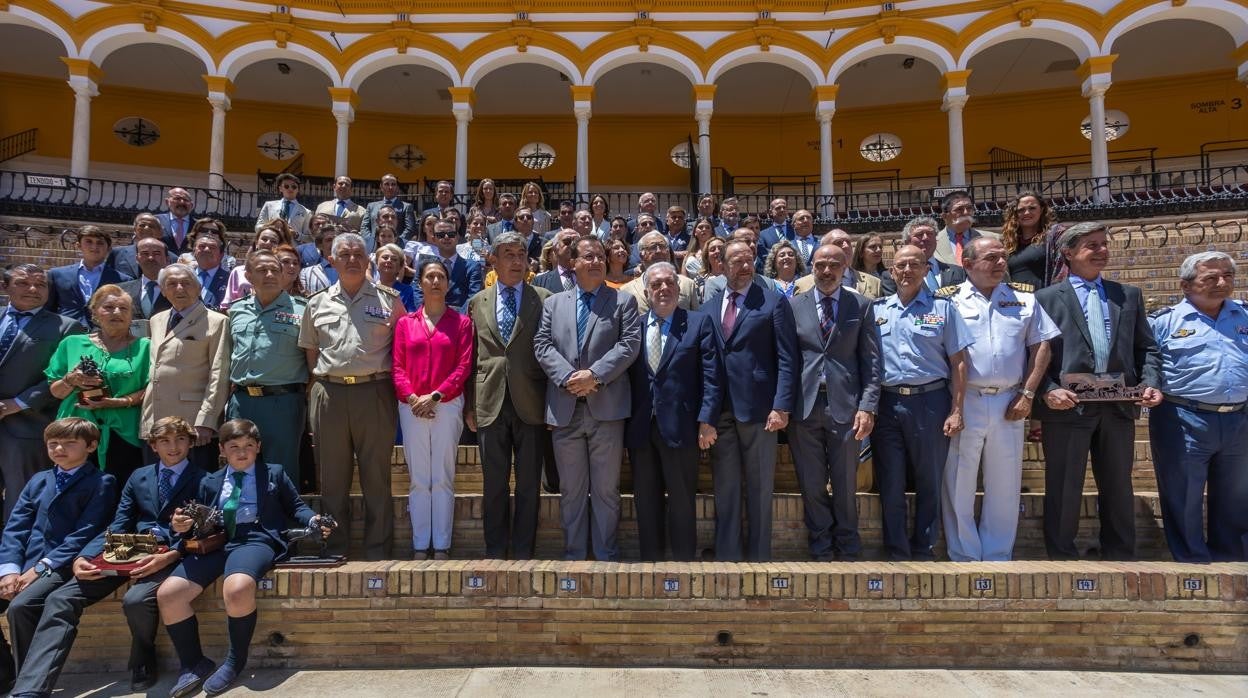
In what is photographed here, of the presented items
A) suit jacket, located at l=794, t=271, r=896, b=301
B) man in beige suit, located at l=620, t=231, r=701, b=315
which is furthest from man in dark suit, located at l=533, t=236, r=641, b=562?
suit jacket, located at l=794, t=271, r=896, b=301

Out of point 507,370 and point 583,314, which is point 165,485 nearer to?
point 507,370

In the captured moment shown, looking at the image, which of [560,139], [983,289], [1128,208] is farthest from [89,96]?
[1128,208]

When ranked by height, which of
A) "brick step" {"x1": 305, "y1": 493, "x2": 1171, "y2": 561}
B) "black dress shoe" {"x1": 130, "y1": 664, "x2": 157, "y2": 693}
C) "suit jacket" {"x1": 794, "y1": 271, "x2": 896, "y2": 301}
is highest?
"suit jacket" {"x1": 794, "y1": 271, "x2": 896, "y2": 301}

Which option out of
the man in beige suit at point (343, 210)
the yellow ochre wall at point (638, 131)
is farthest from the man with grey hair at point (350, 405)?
the yellow ochre wall at point (638, 131)

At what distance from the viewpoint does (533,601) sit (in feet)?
12.2

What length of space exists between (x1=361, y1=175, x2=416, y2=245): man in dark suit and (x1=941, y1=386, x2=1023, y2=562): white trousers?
5.72m

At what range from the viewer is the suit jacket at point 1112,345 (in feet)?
13.9

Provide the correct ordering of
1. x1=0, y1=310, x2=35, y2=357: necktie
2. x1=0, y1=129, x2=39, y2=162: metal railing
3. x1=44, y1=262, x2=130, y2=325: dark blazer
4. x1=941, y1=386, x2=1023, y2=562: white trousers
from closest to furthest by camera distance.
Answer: x1=941, y1=386, x2=1023, y2=562: white trousers → x1=0, y1=310, x2=35, y2=357: necktie → x1=44, y1=262, x2=130, y2=325: dark blazer → x1=0, y1=129, x2=39, y2=162: metal railing

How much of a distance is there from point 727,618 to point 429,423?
2.07 m

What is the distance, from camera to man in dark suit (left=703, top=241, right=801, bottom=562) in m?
4.21

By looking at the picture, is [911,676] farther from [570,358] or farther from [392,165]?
[392,165]

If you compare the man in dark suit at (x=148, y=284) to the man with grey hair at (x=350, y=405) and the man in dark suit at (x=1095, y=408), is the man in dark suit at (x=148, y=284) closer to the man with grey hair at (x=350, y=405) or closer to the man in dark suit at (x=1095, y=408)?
the man with grey hair at (x=350, y=405)

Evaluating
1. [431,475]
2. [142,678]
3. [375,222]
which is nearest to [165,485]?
[142,678]

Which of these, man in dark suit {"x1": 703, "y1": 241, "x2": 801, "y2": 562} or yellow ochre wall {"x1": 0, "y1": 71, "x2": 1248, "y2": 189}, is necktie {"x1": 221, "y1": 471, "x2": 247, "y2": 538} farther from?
yellow ochre wall {"x1": 0, "y1": 71, "x2": 1248, "y2": 189}
